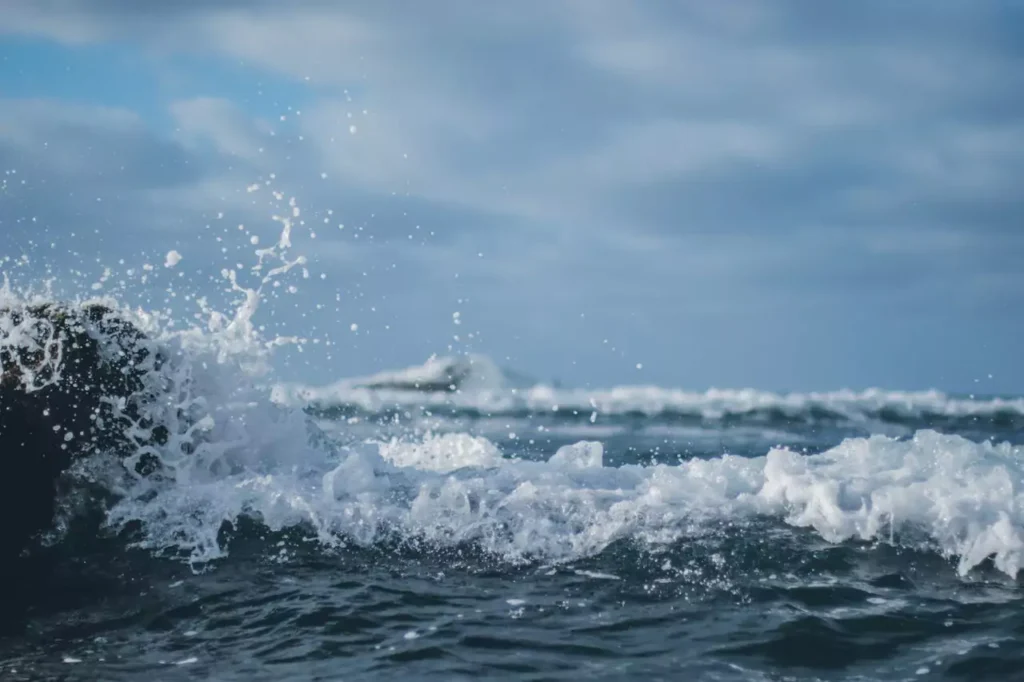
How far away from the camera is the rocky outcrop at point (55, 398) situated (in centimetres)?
675

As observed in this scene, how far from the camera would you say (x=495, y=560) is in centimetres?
572

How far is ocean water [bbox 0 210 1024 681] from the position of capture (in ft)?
14.3

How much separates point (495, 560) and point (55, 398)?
Answer: 3.81 metres

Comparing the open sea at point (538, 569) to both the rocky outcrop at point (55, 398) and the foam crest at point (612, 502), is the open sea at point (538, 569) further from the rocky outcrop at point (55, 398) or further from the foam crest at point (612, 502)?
the rocky outcrop at point (55, 398)

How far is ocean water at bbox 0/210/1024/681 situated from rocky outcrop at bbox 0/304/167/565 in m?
0.13

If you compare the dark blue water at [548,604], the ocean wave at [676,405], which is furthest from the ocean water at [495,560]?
the ocean wave at [676,405]

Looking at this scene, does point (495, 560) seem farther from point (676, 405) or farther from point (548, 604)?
point (676, 405)

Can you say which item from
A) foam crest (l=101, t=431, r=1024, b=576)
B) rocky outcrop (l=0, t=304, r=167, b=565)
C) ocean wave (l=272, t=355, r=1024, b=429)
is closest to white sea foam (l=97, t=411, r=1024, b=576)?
foam crest (l=101, t=431, r=1024, b=576)

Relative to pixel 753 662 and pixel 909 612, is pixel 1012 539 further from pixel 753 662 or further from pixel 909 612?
pixel 753 662

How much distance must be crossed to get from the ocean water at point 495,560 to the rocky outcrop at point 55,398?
5.2 inches

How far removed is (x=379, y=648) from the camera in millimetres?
4453

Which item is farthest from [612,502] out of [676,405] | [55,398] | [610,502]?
[676,405]

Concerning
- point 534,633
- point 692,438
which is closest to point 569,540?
point 534,633

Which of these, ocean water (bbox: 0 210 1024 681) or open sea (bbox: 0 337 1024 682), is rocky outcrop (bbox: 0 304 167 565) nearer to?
ocean water (bbox: 0 210 1024 681)
